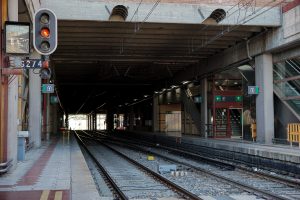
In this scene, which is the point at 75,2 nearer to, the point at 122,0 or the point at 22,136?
the point at 122,0

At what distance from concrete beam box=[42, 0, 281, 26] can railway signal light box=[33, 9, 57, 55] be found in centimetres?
1356

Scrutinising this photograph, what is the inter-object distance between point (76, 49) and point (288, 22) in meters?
13.5

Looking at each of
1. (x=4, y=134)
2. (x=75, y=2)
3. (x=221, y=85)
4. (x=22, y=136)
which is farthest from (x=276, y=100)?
(x=4, y=134)

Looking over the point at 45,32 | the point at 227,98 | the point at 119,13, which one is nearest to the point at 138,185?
the point at 45,32

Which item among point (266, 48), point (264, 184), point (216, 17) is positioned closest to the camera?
point (264, 184)

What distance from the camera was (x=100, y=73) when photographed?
135 ft

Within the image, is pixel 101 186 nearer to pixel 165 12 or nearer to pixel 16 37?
pixel 16 37

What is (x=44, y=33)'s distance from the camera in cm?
836

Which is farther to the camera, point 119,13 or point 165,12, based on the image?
point 165,12

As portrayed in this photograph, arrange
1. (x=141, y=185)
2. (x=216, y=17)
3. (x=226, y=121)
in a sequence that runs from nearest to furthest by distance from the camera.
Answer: (x=141, y=185) → (x=216, y=17) → (x=226, y=121)

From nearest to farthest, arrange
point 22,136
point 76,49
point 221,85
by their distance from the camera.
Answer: point 22,136, point 76,49, point 221,85

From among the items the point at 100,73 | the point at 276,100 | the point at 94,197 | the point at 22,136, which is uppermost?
the point at 100,73

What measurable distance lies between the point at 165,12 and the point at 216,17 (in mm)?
2484

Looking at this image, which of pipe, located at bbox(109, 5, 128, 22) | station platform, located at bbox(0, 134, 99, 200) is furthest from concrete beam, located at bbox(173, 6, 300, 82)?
station platform, located at bbox(0, 134, 99, 200)
